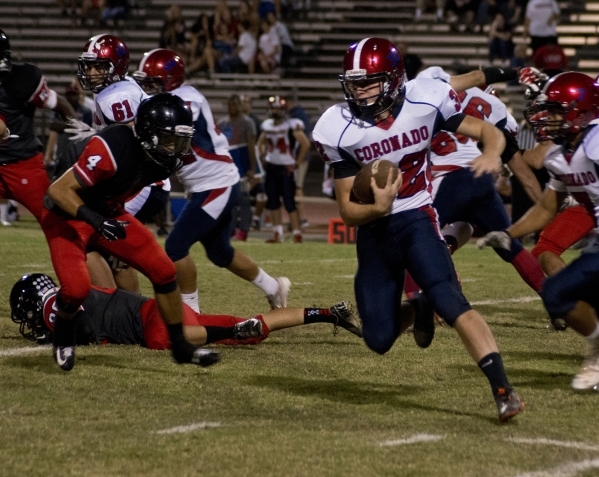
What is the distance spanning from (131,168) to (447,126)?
1.41 metres

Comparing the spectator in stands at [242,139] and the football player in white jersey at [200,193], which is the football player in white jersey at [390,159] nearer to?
the football player in white jersey at [200,193]

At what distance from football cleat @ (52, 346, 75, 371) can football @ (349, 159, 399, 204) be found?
5.10 ft

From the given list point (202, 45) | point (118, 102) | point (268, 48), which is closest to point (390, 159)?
point (118, 102)

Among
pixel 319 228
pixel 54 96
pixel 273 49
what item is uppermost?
pixel 54 96

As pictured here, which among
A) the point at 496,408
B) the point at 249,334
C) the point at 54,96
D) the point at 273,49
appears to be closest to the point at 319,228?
the point at 273,49

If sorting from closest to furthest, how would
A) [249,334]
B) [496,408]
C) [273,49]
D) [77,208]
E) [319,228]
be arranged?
[496,408] < [77,208] < [249,334] < [319,228] < [273,49]

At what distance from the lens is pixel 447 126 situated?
15.1 feet

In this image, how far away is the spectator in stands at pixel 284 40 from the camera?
1889 centimetres

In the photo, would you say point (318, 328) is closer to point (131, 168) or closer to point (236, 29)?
point (131, 168)

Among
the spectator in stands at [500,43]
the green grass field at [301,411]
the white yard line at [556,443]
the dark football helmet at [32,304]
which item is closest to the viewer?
the green grass field at [301,411]

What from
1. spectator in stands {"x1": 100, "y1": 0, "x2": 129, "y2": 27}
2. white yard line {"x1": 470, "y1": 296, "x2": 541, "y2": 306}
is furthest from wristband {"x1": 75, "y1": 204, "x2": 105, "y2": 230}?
spectator in stands {"x1": 100, "y1": 0, "x2": 129, "y2": 27}

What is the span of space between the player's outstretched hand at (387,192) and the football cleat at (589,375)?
4.08ft

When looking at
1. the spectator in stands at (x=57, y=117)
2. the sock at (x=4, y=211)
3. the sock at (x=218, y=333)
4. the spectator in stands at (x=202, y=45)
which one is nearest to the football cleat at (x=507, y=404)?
the sock at (x=218, y=333)

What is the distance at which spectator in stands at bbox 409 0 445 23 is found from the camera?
756 inches
